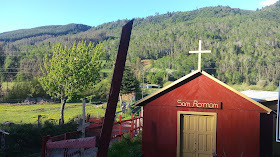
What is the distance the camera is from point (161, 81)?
291ft

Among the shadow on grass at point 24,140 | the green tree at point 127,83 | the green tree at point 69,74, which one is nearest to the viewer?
the shadow on grass at point 24,140

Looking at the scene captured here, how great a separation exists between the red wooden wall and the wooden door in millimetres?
235

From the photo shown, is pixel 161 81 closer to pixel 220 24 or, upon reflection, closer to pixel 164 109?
pixel 164 109

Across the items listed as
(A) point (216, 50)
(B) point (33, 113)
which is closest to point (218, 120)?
(B) point (33, 113)

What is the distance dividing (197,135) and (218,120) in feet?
3.11

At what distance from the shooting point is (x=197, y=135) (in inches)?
376

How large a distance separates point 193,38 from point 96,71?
151255 millimetres

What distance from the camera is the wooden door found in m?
9.41

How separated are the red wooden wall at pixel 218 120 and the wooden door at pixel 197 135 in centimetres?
24

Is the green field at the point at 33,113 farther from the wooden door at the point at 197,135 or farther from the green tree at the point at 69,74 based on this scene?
the wooden door at the point at 197,135

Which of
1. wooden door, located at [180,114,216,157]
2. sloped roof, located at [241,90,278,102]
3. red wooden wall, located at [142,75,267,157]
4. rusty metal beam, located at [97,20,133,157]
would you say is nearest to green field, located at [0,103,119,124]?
red wooden wall, located at [142,75,267,157]

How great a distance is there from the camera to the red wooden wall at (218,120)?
9.00 m

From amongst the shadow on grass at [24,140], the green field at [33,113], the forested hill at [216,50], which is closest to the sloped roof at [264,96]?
the shadow on grass at [24,140]

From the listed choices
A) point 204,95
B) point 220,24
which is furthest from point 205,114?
point 220,24
